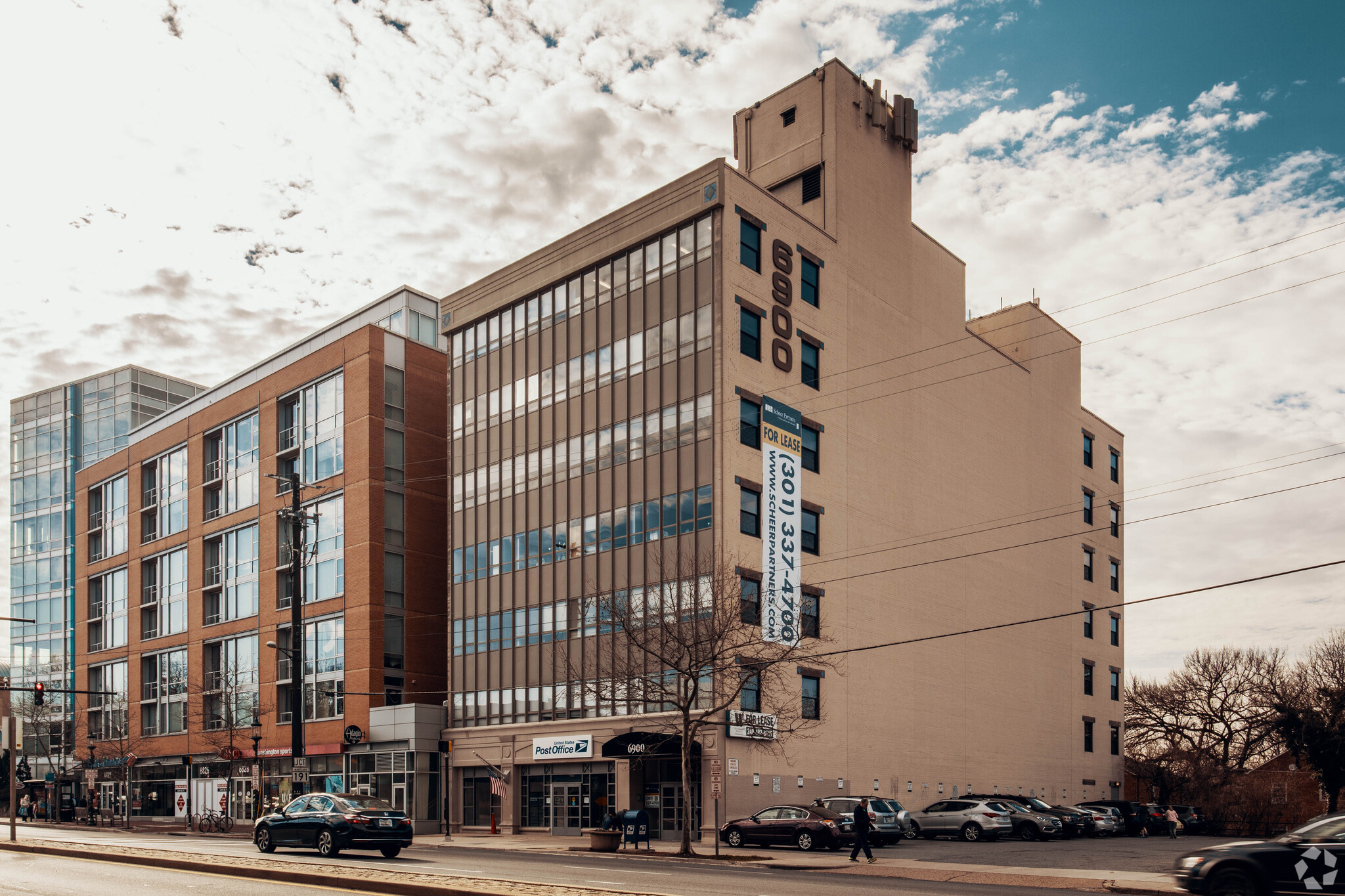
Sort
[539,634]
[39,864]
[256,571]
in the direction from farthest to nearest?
[256,571] → [539,634] → [39,864]

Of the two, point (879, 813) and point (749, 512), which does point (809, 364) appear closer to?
point (749, 512)

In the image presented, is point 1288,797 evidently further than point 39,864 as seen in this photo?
Yes

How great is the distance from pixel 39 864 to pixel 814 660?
26717mm

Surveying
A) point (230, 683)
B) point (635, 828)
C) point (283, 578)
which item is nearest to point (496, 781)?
point (635, 828)

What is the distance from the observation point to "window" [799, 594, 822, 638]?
45750 millimetres

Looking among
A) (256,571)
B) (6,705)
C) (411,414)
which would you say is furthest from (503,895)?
(6,705)

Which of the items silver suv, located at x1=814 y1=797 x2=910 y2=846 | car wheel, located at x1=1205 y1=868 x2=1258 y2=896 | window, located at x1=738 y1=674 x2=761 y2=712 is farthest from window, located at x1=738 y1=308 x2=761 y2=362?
car wheel, located at x1=1205 y1=868 x2=1258 y2=896

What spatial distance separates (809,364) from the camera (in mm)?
48625

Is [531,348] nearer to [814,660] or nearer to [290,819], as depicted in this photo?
[814,660]

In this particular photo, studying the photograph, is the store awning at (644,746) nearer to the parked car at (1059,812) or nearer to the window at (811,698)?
the window at (811,698)

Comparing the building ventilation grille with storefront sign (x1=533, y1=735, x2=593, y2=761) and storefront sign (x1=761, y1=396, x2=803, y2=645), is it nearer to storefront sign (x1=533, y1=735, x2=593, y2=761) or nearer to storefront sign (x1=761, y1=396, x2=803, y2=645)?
storefront sign (x1=761, y1=396, x2=803, y2=645)

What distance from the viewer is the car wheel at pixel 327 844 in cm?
2777

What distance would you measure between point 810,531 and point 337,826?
961 inches

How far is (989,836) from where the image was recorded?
42500mm
